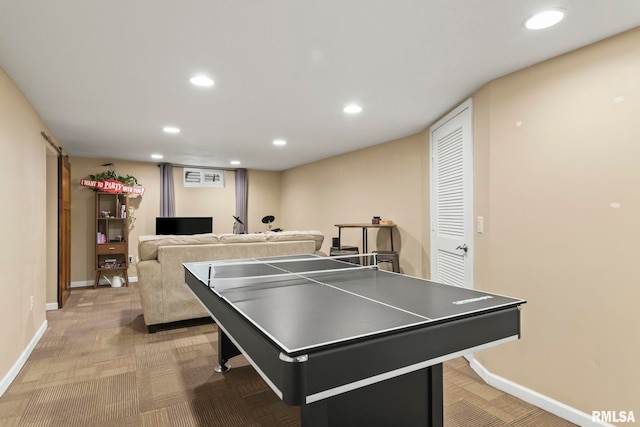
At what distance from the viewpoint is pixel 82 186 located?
588cm

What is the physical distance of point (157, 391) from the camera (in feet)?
7.89

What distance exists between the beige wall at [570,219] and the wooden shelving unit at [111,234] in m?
Result: 5.89

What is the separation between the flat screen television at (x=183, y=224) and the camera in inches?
250

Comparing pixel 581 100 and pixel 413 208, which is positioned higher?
pixel 581 100

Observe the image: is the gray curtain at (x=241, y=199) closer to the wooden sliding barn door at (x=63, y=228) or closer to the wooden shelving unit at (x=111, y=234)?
the wooden shelving unit at (x=111, y=234)

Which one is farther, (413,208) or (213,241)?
(413,208)

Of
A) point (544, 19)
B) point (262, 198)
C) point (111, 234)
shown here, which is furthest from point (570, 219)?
point (111, 234)

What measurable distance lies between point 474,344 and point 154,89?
2878 millimetres

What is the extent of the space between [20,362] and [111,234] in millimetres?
3801

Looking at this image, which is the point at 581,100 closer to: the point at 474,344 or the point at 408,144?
the point at 474,344

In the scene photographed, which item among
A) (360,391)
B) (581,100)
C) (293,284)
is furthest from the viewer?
(581,100)

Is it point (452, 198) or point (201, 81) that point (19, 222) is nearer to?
point (201, 81)

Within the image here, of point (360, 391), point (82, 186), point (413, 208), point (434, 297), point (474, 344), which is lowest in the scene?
point (360, 391)

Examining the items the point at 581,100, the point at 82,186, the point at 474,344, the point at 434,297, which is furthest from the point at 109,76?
the point at 82,186
